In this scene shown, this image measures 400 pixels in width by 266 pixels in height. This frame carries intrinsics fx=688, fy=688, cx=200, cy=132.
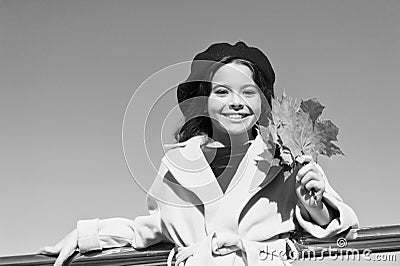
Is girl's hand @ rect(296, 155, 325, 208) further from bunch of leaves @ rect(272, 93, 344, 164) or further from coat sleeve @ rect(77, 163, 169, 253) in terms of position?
coat sleeve @ rect(77, 163, 169, 253)

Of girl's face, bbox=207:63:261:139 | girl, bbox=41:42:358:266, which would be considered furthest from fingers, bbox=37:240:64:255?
girl's face, bbox=207:63:261:139

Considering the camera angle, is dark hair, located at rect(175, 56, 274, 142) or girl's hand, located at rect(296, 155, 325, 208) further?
dark hair, located at rect(175, 56, 274, 142)

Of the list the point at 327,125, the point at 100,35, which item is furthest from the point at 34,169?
the point at 327,125

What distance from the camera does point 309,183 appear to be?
75cm

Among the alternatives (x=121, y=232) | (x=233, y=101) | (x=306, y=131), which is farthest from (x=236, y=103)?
(x=121, y=232)

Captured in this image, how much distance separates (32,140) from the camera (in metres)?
1.79

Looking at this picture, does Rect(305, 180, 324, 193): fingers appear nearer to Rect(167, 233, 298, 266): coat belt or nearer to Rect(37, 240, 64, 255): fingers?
Rect(167, 233, 298, 266): coat belt

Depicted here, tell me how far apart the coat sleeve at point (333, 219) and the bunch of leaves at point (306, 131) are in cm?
3

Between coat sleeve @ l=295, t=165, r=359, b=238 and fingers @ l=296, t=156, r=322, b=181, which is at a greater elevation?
fingers @ l=296, t=156, r=322, b=181

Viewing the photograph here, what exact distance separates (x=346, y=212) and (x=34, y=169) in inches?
47.7

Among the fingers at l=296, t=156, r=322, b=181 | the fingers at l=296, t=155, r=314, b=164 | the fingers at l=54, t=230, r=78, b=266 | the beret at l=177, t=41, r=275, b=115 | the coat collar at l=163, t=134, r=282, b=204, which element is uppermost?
the beret at l=177, t=41, r=275, b=115

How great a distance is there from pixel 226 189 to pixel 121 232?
14cm

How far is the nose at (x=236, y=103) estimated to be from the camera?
84 cm

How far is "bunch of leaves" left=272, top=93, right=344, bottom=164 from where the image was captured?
0.77m
